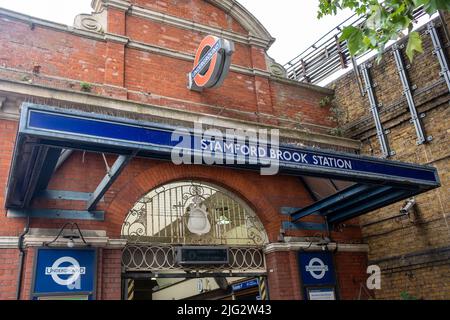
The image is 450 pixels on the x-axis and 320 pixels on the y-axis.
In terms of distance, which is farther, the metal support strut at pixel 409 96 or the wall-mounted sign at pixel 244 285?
the wall-mounted sign at pixel 244 285

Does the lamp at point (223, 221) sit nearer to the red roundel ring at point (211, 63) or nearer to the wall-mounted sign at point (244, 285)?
the wall-mounted sign at point (244, 285)

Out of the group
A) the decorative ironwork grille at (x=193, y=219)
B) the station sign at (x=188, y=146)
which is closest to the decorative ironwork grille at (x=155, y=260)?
the decorative ironwork grille at (x=193, y=219)

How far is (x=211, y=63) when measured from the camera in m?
8.80

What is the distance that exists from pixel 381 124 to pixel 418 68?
4.93 feet

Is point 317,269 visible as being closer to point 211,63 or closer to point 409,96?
point 409,96

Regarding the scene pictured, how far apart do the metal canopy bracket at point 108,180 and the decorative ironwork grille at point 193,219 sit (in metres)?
0.86

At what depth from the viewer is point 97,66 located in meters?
8.71

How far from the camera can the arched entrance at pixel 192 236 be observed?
7859mm

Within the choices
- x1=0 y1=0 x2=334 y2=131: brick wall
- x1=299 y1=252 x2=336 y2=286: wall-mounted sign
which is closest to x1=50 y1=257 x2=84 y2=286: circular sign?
x1=0 y1=0 x2=334 y2=131: brick wall

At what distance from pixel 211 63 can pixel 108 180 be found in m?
3.73

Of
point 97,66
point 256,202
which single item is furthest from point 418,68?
point 97,66

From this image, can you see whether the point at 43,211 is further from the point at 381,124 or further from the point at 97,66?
the point at 381,124

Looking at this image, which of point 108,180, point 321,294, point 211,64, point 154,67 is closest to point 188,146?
point 108,180

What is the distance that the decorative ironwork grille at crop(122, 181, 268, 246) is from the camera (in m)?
8.01
